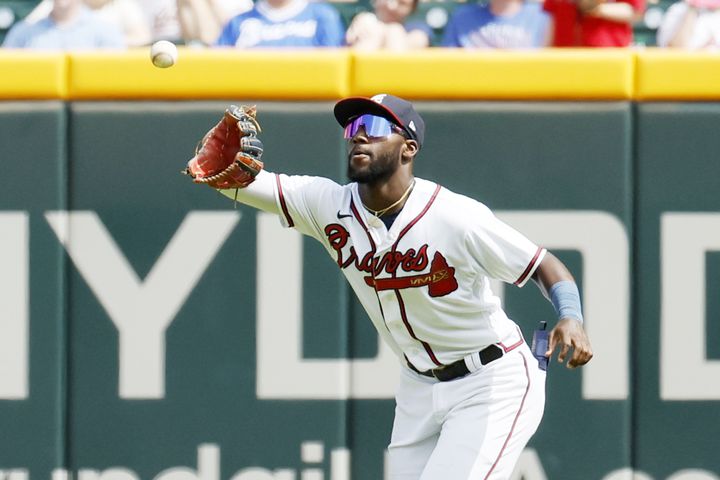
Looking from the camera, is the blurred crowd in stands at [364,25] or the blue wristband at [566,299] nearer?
the blue wristband at [566,299]

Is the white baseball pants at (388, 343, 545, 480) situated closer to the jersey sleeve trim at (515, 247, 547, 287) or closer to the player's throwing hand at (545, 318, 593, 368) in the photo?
the jersey sleeve trim at (515, 247, 547, 287)

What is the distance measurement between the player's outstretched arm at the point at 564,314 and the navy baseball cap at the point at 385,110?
0.58 meters

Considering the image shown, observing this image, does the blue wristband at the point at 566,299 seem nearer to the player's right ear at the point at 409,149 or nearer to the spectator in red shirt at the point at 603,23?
the player's right ear at the point at 409,149

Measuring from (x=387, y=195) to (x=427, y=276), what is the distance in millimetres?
285

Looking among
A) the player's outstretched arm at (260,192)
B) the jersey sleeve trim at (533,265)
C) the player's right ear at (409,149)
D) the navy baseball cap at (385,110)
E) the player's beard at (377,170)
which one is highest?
the navy baseball cap at (385,110)

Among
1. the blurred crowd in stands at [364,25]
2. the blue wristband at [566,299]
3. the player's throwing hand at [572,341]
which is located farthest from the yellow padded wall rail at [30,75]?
the player's throwing hand at [572,341]

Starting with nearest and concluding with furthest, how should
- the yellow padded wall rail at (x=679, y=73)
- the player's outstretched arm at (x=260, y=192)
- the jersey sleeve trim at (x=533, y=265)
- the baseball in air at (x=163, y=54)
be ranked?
1. the jersey sleeve trim at (x=533, y=265)
2. the player's outstretched arm at (x=260, y=192)
3. the baseball in air at (x=163, y=54)
4. the yellow padded wall rail at (x=679, y=73)

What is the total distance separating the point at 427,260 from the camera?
4.14 m

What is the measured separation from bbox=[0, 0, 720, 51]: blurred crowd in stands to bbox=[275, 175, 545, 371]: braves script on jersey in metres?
1.96

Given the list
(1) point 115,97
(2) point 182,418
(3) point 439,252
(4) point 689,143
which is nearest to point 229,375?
(2) point 182,418

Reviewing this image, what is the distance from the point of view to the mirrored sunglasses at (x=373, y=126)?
13.5ft

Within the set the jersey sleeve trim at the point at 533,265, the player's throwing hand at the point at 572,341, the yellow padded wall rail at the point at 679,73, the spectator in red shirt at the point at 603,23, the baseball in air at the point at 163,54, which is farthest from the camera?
the spectator in red shirt at the point at 603,23

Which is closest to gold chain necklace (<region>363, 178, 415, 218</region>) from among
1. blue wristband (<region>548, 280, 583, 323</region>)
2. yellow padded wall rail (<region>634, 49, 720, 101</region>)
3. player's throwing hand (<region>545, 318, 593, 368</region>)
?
blue wristband (<region>548, 280, 583, 323</region>)

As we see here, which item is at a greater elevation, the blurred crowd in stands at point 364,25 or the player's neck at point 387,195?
the blurred crowd in stands at point 364,25
